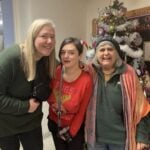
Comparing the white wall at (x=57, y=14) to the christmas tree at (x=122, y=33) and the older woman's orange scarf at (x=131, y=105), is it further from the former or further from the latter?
the older woman's orange scarf at (x=131, y=105)

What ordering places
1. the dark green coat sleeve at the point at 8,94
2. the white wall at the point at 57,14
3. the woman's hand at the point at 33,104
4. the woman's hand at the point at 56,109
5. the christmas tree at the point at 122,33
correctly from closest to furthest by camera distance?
the dark green coat sleeve at the point at 8,94, the woman's hand at the point at 33,104, the woman's hand at the point at 56,109, the christmas tree at the point at 122,33, the white wall at the point at 57,14

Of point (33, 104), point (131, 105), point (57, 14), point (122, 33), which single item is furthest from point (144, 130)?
point (57, 14)

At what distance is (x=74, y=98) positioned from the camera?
5.00 ft

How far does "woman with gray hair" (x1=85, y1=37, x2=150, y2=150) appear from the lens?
59.4 inches

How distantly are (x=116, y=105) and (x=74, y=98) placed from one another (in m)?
0.29

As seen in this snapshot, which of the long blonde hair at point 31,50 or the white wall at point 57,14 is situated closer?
the long blonde hair at point 31,50

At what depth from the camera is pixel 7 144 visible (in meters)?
1.54

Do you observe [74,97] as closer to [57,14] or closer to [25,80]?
[25,80]

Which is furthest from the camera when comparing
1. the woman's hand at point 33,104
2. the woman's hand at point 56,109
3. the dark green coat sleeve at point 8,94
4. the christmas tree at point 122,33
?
the christmas tree at point 122,33

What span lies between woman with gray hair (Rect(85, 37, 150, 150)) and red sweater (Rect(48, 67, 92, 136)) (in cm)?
5

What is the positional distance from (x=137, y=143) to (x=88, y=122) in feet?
1.19

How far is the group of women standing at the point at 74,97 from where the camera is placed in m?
1.41

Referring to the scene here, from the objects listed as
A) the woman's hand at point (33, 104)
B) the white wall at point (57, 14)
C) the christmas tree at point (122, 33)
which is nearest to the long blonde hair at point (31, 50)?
the woman's hand at point (33, 104)

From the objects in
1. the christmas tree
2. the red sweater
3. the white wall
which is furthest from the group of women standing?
the white wall
